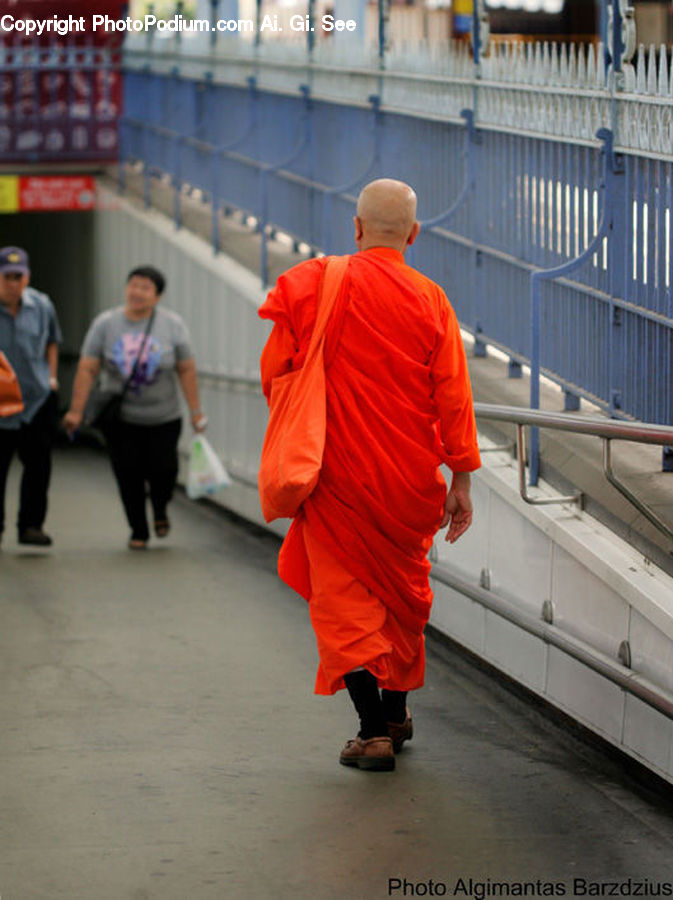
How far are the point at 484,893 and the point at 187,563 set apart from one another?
545 cm

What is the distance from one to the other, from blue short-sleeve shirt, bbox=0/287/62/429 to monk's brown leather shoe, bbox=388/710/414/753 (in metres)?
4.74

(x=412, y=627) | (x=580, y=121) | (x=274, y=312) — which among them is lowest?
(x=412, y=627)

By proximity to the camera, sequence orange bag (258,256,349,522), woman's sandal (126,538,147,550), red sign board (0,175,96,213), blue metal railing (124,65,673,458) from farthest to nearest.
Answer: red sign board (0,175,96,213), woman's sandal (126,538,147,550), blue metal railing (124,65,673,458), orange bag (258,256,349,522)

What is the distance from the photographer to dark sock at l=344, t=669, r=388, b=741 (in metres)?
5.84

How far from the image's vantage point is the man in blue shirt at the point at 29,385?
1029 cm

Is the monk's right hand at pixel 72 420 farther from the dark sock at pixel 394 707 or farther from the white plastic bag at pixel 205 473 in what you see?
the dark sock at pixel 394 707

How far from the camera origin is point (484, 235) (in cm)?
841

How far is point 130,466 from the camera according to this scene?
10.5 m

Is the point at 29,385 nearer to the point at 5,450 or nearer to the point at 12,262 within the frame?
the point at 5,450

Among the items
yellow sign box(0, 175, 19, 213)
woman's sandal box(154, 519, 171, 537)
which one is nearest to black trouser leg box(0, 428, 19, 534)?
woman's sandal box(154, 519, 171, 537)

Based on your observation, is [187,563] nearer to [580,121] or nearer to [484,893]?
[580,121]

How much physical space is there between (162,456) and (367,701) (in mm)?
4845

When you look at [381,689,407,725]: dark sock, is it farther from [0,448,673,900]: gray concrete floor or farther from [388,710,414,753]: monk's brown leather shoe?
[0,448,673,900]: gray concrete floor

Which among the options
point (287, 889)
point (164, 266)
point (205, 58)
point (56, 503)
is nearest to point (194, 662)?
point (287, 889)
